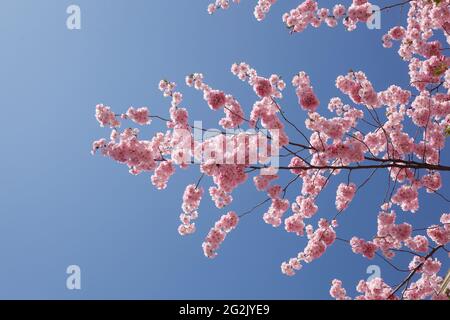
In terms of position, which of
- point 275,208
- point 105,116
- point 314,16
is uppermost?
point 314,16

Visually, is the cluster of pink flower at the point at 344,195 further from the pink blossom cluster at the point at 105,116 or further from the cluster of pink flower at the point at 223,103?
the pink blossom cluster at the point at 105,116

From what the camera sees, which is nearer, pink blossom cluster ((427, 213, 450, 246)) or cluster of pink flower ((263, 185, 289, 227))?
cluster of pink flower ((263, 185, 289, 227))

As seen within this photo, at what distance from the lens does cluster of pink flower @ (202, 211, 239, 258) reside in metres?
8.02

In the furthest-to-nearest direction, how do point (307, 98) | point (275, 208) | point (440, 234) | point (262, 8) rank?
point (262, 8) < point (440, 234) < point (275, 208) < point (307, 98)

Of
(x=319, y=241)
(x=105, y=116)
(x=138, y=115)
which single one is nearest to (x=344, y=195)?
(x=319, y=241)

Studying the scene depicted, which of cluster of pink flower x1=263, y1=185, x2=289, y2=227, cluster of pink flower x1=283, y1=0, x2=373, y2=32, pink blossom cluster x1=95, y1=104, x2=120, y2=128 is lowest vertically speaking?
cluster of pink flower x1=263, y1=185, x2=289, y2=227

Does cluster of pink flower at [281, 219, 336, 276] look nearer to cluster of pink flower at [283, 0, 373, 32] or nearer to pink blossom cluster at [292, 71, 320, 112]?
pink blossom cluster at [292, 71, 320, 112]

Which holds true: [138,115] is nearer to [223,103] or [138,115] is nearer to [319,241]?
[223,103]

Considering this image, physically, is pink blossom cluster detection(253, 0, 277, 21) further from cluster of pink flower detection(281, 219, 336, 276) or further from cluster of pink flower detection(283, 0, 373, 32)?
cluster of pink flower detection(281, 219, 336, 276)

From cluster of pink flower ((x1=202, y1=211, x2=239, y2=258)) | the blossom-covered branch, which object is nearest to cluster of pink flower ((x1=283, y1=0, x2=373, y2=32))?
the blossom-covered branch

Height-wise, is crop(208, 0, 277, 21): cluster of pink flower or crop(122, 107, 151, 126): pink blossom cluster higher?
crop(208, 0, 277, 21): cluster of pink flower

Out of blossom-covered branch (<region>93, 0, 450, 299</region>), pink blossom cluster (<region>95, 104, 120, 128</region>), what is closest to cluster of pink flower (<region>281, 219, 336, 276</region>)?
blossom-covered branch (<region>93, 0, 450, 299</region>)

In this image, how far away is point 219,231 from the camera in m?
8.13

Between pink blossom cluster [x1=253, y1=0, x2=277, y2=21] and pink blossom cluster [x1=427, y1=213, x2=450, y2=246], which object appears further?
pink blossom cluster [x1=253, y1=0, x2=277, y2=21]
